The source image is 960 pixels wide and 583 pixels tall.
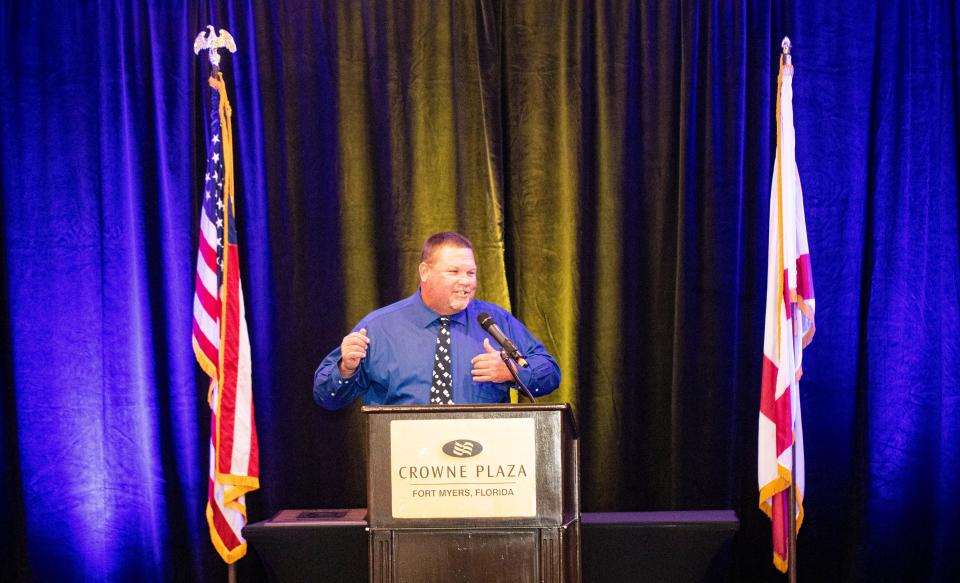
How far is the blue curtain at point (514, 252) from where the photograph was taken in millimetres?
5250

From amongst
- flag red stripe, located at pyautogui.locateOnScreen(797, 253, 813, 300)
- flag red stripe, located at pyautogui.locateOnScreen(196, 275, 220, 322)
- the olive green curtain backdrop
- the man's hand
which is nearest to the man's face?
the man's hand

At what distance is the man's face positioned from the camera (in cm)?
432

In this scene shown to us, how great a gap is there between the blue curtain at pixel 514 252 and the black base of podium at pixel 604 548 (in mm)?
972

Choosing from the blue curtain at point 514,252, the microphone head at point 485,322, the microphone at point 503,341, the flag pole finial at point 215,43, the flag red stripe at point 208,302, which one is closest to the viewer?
the microphone at point 503,341

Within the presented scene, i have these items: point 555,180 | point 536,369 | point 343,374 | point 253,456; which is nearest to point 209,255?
point 253,456

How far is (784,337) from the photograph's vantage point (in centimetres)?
459

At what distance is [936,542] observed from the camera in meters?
5.17

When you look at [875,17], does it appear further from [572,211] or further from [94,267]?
[94,267]

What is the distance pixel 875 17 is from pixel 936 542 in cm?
273

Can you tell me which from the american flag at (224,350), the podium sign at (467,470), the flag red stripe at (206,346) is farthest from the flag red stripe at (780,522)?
the flag red stripe at (206,346)

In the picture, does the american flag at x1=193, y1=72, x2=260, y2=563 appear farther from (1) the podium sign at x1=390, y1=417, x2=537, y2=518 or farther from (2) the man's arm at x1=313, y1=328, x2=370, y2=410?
(1) the podium sign at x1=390, y1=417, x2=537, y2=518

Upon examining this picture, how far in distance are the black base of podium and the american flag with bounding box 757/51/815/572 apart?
440mm

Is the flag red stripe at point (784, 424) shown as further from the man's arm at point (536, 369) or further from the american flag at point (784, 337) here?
the man's arm at point (536, 369)

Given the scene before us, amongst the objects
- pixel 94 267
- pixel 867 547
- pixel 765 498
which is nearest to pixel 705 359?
pixel 765 498
